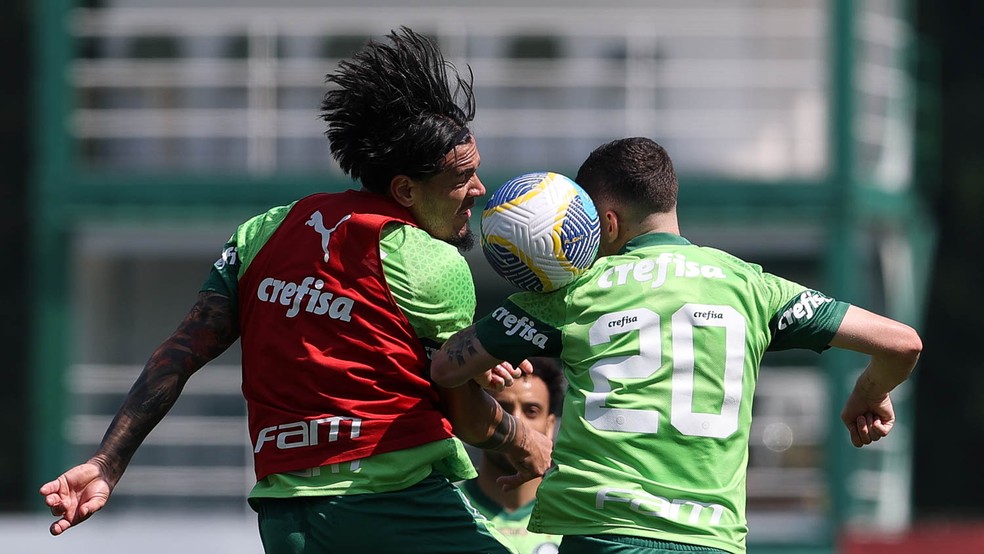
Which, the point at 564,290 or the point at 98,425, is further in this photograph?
the point at 98,425

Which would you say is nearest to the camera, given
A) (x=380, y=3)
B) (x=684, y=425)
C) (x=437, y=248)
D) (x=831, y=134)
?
(x=684, y=425)

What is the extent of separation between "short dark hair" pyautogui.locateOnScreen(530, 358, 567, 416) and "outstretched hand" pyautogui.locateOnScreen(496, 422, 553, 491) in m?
1.19

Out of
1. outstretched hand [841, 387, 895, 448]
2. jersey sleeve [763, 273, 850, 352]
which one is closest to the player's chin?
jersey sleeve [763, 273, 850, 352]

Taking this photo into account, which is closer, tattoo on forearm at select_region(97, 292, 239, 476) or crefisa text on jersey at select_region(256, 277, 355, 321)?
crefisa text on jersey at select_region(256, 277, 355, 321)

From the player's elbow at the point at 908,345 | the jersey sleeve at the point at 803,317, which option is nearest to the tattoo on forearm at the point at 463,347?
the jersey sleeve at the point at 803,317

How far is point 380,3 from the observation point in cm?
1320

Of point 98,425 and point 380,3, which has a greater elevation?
point 380,3

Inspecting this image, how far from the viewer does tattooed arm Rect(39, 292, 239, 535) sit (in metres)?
3.64

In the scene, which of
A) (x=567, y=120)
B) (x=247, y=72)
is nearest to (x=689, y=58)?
(x=567, y=120)

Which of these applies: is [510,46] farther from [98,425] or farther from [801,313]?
[801,313]

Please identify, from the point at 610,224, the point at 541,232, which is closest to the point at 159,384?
the point at 541,232

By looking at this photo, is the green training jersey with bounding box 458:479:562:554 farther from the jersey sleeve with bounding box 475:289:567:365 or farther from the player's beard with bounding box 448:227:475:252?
the jersey sleeve with bounding box 475:289:567:365

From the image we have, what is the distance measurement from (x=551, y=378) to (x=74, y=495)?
2.06 meters

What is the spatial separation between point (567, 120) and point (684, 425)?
31.1 feet
